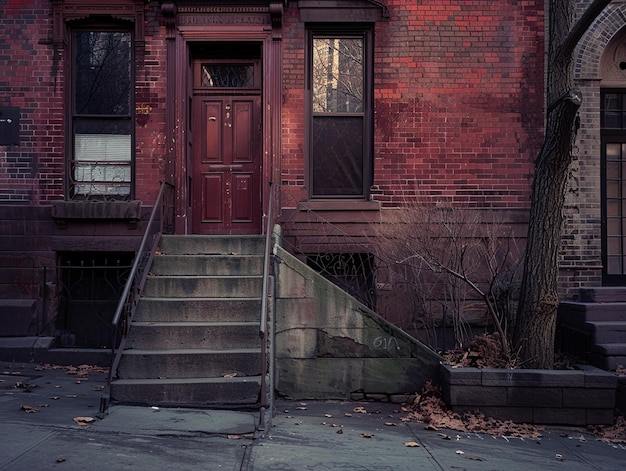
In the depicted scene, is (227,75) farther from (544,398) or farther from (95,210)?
(544,398)

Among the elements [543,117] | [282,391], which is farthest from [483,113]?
[282,391]

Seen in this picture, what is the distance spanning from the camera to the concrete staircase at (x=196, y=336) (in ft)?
22.4

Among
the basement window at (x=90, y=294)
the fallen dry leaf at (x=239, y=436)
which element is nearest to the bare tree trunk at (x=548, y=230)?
the fallen dry leaf at (x=239, y=436)

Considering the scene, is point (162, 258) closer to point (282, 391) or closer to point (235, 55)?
point (282, 391)

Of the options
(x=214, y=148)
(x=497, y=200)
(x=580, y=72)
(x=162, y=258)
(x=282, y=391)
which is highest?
(x=580, y=72)

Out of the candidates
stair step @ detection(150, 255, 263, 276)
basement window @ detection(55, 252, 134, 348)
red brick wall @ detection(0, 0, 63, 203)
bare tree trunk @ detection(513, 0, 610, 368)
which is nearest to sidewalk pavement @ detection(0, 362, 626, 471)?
Result: bare tree trunk @ detection(513, 0, 610, 368)

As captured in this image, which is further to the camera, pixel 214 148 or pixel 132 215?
pixel 214 148

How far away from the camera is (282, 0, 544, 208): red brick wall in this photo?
1007 centimetres

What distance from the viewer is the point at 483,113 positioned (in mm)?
10086

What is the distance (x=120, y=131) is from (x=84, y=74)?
1069 millimetres

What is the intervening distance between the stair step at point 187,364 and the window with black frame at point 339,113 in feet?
12.4

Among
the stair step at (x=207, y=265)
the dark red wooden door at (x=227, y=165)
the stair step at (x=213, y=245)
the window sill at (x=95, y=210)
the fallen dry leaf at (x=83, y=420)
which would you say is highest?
the dark red wooden door at (x=227, y=165)

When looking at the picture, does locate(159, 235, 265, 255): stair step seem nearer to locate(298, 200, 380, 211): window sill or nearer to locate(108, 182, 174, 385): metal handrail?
locate(108, 182, 174, 385): metal handrail

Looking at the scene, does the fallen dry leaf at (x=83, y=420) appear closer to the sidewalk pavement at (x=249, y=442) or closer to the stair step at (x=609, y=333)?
the sidewalk pavement at (x=249, y=442)
